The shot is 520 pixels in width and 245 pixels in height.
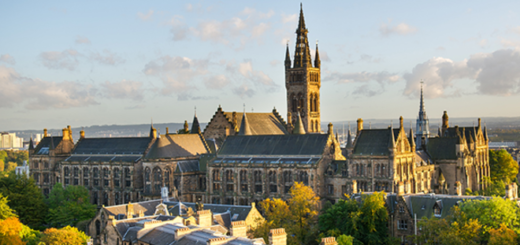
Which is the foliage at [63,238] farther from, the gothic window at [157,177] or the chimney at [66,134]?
the chimney at [66,134]

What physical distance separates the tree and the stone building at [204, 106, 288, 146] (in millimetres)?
55299

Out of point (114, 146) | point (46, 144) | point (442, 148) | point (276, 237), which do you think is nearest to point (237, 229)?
point (276, 237)

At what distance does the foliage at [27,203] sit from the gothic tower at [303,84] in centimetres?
7296

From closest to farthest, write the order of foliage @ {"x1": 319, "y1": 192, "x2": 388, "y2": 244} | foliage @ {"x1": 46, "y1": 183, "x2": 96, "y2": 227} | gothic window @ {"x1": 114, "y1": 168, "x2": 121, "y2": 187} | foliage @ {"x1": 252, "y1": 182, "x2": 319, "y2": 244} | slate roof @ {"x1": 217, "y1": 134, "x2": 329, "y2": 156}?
1. foliage @ {"x1": 319, "y1": 192, "x2": 388, "y2": 244}
2. foliage @ {"x1": 252, "y1": 182, "x2": 319, "y2": 244}
3. slate roof @ {"x1": 217, "y1": 134, "x2": 329, "y2": 156}
4. foliage @ {"x1": 46, "y1": 183, "x2": 96, "y2": 227}
5. gothic window @ {"x1": 114, "y1": 168, "x2": 121, "y2": 187}

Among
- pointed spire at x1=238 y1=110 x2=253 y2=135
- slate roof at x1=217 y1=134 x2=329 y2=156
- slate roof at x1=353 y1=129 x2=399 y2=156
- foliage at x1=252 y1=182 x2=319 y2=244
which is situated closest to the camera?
foliage at x1=252 y1=182 x2=319 y2=244

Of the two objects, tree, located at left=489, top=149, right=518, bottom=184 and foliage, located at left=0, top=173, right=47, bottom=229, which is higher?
tree, located at left=489, top=149, right=518, bottom=184

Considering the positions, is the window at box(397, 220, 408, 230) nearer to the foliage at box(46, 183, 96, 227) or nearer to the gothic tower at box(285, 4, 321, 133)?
the foliage at box(46, 183, 96, 227)

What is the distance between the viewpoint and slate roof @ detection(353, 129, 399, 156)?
352 feet

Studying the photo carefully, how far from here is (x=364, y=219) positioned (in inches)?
3295

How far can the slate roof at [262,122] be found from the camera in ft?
486

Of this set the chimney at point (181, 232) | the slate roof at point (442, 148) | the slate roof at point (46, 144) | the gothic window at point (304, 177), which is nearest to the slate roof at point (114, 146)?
the slate roof at point (46, 144)

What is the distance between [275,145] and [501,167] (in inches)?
2563

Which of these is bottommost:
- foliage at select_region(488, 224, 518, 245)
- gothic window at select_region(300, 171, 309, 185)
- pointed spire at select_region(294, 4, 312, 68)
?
foliage at select_region(488, 224, 518, 245)

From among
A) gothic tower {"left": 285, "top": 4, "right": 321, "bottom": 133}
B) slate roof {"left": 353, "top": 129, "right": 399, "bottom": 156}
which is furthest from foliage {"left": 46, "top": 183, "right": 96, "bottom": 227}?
gothic tower {"left": 285, "top": 4, "right": 321, "bottom": 133}
